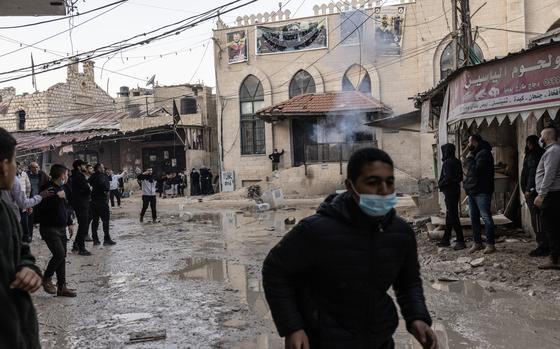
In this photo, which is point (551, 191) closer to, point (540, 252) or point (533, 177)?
point (533, 177)

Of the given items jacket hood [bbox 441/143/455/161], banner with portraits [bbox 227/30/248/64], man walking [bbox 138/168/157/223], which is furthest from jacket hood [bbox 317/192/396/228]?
banner with portraits [bbox 227/30/248/64]

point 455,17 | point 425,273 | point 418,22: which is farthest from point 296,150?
point 425,273

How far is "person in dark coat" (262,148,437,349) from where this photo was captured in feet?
6.91

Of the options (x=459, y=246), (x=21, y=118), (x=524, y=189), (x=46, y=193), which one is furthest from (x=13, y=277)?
(x=21, y=118)

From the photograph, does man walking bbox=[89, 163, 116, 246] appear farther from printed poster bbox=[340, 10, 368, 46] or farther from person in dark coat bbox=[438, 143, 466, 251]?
printed poster bbox=[340, 10, 368, 46]

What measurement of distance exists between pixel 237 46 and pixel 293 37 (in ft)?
9.73

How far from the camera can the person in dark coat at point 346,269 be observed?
211 cm

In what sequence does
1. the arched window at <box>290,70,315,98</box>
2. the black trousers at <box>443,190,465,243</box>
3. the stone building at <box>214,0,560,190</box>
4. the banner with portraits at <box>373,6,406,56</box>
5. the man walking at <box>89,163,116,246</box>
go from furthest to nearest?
the arched window at <box>290,70,315,98</box>, the banner with portraits at <box>373,6,406,56</box>, the stone building at <box>214,0,560,190</box>, the man walking at <box>89,163,116,246</box>, the black trousers at <box>443,190,465,243</box>

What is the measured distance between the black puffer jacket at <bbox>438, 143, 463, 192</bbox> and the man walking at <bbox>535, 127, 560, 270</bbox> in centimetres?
176

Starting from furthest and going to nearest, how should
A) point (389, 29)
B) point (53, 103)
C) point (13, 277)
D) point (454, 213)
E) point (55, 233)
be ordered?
point (53, 103)
point (389, 29)
point (454, 213)
point (55, 233)
point (13, 277)

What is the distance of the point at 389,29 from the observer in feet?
75.4

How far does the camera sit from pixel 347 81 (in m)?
24.1

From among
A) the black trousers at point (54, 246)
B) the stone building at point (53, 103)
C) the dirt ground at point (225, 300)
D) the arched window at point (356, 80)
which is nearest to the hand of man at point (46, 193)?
the black trousers at point (54, 246)

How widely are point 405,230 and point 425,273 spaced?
16.0ft
